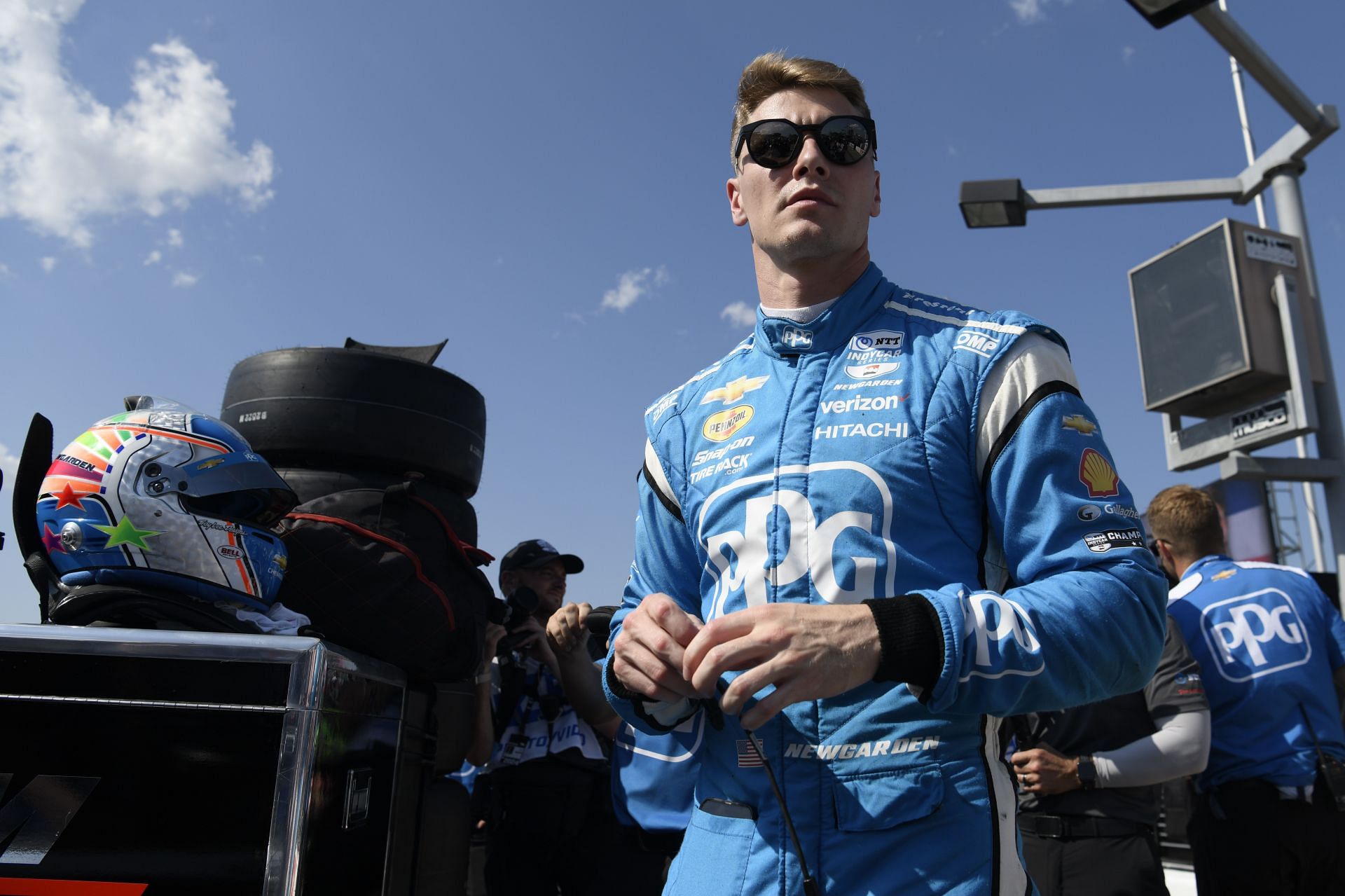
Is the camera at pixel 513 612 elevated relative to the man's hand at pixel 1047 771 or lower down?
elevated

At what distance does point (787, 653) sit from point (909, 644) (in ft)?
0.51

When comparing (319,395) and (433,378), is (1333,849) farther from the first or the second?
(319,395)

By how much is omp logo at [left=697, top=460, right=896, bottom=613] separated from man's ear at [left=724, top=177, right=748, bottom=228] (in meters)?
0.73

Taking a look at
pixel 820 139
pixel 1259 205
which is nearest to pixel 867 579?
pixel 820 139

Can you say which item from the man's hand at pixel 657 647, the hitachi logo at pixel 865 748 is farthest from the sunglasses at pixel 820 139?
the hitachi logo at pixel 865 748

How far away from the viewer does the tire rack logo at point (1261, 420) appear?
18.0 feet

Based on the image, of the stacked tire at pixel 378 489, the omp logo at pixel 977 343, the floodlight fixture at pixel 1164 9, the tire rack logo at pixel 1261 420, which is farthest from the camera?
the tire rack logo at pixel 1261 420

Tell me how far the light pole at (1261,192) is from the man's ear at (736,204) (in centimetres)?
346

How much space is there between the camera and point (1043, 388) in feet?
4.70

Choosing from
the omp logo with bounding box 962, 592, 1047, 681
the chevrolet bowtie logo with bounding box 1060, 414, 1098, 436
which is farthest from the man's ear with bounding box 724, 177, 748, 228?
the omp logo with bounding box 962, 592, 1047, 681

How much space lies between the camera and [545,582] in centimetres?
558

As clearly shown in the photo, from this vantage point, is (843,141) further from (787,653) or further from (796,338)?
(787,653)

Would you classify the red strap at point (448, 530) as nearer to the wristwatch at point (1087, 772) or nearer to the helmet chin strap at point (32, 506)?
the helmet chin strap at point (32, 506)

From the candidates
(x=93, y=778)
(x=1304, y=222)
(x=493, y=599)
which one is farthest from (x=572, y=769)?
(x=1304, y=222)
